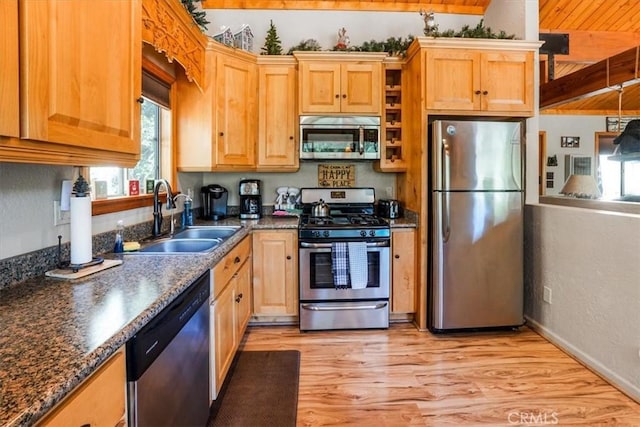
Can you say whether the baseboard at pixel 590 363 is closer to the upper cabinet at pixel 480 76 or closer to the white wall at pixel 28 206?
the upper cabinet at pixel 480 76

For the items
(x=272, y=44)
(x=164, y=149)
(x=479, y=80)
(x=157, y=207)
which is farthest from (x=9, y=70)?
(x=479, y=80)

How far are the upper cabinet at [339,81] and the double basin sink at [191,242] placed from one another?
1.31 meters

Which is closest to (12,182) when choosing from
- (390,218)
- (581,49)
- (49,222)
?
(49,222)

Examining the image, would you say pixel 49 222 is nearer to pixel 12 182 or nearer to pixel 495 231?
pixel 12 182

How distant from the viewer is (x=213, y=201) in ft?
11.0

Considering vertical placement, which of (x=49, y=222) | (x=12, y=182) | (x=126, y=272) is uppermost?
(x=12, y=182)

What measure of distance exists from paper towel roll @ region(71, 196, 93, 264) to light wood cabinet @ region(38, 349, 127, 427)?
74cm

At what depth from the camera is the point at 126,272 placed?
1485 mm

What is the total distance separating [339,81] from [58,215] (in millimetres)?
2417

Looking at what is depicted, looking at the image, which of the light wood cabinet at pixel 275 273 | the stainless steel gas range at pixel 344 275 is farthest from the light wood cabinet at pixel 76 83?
the stainless steel gas range at pixel 344 275

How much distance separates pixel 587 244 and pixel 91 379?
9.27 ft

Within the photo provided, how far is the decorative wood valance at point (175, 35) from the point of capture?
1.92 m

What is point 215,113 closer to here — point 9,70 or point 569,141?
point 9,70

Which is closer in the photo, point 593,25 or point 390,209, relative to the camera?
point 390,209
